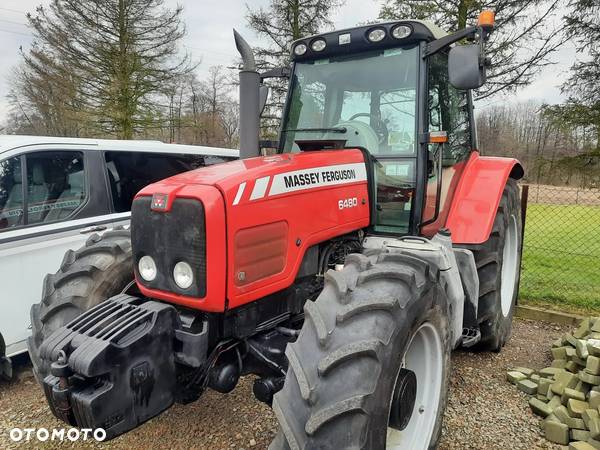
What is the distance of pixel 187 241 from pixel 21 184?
7.86 feet

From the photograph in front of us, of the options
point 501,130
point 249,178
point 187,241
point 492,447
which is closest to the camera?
point 187,241

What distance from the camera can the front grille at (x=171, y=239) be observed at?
1.92 meters

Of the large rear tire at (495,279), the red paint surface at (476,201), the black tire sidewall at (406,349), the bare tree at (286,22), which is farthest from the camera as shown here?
the bare tree at (286,22)

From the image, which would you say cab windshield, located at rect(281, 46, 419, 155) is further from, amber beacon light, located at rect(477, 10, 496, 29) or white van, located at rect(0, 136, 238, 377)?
white van, located at rect(0, 136, 238, 377)

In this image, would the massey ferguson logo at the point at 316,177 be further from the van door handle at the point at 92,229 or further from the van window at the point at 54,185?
the van window at the point at 54,185

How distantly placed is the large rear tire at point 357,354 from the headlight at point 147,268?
29.9 inches

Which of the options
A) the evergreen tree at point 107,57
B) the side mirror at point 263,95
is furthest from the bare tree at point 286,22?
the side mirror at point 263,95

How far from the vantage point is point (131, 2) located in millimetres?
12141

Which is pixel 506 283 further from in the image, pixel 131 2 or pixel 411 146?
pixel 131 2

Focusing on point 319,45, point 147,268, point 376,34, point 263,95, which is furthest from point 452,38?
point 147,268

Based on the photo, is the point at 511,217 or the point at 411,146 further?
the point at 511,217

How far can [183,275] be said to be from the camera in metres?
1.98

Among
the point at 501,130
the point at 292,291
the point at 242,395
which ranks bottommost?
the point at 242,395

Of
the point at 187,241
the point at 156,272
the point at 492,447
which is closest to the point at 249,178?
the point at 187,241
